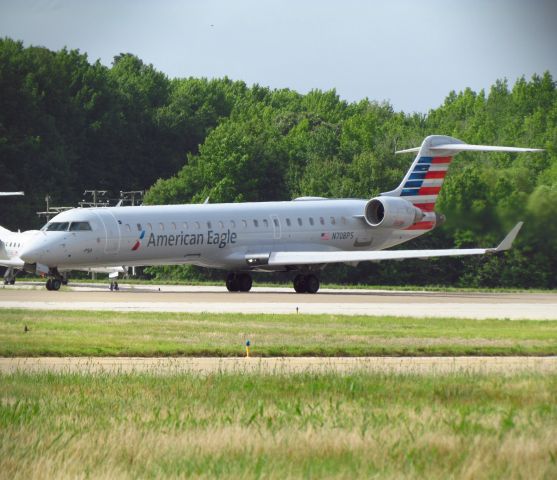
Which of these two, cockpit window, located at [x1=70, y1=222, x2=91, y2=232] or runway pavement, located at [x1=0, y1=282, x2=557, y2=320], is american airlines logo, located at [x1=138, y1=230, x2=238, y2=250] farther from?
runway pavement, located at [x1=0, y1=282, x2=557, y2=320]

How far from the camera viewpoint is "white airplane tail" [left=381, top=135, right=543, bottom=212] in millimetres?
55344

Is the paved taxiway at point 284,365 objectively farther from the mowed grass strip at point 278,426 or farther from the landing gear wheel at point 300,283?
the landing gear wheel at point 300,283

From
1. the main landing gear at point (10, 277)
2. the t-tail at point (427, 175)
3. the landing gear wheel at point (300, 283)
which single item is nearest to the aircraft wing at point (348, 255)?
the landing gear wheel at point (300, 283)

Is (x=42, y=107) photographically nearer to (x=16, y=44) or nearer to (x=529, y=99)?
(x=16, y=44)

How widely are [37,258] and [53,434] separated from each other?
34.1 metres

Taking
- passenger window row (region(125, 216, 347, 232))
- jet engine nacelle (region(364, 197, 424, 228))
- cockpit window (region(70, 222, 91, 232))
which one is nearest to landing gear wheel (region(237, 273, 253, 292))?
passenger window row (region(125, 216, 347, 232))

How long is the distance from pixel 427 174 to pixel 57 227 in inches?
646

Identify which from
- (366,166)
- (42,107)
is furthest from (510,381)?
(42,107)

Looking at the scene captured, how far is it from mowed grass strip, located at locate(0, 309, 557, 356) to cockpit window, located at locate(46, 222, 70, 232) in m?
13.4

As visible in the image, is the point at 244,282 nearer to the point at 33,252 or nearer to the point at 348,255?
the point at 348,255

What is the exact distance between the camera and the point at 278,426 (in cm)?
1434

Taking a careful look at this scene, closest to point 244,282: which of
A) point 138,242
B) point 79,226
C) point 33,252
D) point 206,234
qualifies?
point 206,234

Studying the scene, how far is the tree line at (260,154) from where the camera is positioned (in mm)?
52625

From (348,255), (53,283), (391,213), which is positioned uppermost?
(391,213)
